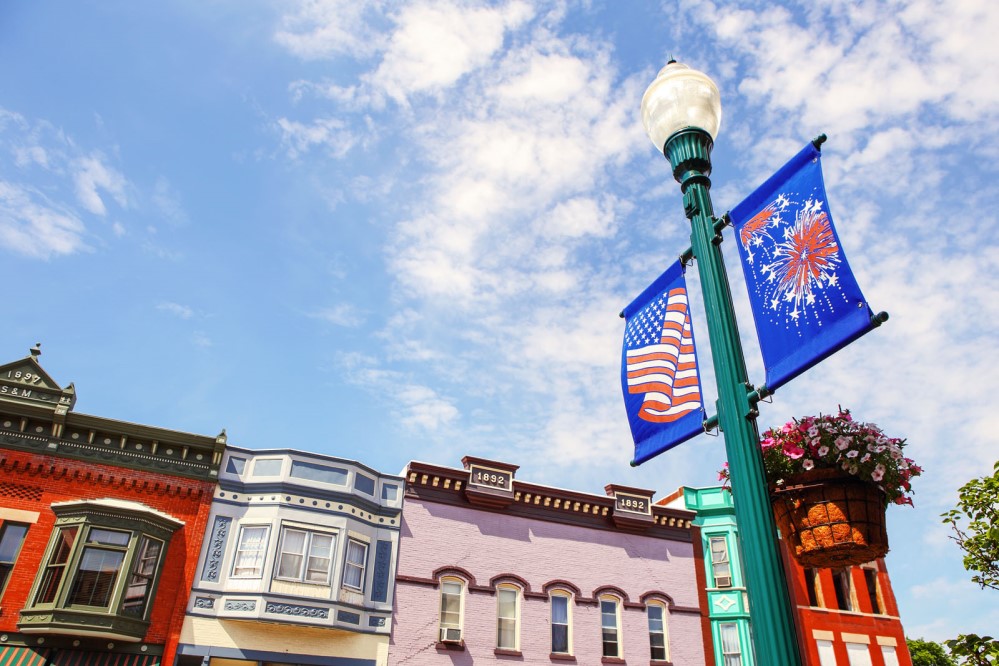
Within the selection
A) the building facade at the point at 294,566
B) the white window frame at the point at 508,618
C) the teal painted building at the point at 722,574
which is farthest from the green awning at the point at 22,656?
the teal painted building at the point at 722,574

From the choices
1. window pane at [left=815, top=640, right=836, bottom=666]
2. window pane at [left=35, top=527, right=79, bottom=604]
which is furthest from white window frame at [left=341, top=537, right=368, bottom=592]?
window pane at [left=815, top=640, right=836, bottom=666]

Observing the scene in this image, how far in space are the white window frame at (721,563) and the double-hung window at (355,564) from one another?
529 inches

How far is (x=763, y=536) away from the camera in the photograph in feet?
15.9

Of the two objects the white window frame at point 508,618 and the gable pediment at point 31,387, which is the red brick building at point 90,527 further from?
the white window frame at point 508,618

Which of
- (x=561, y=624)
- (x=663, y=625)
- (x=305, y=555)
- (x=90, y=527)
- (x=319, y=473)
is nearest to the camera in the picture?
(x=90, y=527)

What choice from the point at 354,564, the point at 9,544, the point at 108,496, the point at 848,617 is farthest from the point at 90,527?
the point at 848,617

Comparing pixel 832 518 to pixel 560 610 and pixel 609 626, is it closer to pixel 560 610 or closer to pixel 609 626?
pixel 560 610

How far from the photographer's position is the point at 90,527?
19.0 metres

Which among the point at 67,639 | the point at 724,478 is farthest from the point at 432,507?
the point at 724,478

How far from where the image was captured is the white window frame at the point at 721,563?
26.4 meters

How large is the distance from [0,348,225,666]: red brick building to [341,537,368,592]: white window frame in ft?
13.8

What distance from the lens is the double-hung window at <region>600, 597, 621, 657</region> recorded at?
2403 cm

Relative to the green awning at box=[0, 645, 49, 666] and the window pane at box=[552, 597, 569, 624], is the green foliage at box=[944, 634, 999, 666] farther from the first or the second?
the green awning at box=[0, 645, 49, 666]

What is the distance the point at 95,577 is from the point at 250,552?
13.0ft
